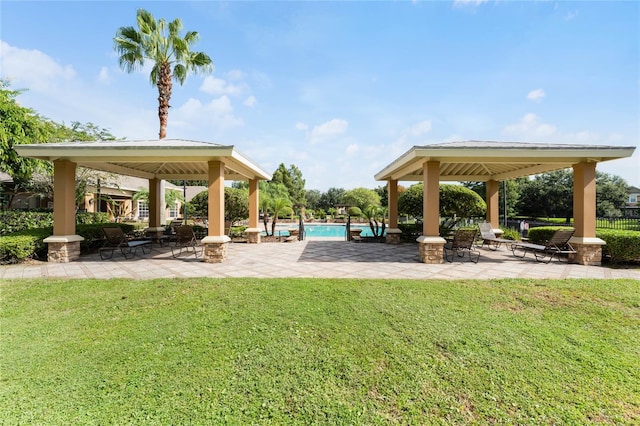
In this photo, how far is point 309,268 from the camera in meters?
7.77

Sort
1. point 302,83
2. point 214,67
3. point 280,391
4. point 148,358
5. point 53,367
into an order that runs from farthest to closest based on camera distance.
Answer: point 214,67 < point 302,83 < point 148,358 < point 53,367 < point 280,391

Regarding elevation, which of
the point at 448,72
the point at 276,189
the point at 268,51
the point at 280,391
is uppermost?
the point at 268,51

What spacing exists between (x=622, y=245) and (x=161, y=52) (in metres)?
20.6

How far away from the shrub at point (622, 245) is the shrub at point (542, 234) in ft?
8.76

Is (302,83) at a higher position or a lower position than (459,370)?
higher

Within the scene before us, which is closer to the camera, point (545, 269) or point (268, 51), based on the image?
point (545, 269)

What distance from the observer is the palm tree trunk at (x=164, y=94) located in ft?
47.7

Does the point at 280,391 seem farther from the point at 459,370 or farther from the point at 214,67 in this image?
the point at 214,67

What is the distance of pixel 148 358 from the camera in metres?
3.21

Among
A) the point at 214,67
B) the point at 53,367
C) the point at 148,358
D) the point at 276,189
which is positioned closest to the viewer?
the point at 53,367

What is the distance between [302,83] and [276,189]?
11.1 meters

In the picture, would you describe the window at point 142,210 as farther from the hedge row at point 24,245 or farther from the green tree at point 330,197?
the green tree at point 330,197

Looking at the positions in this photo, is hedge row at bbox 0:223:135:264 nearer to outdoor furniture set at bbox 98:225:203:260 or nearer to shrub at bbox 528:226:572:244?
outdoor furniture set at bbox 98:225:203:260

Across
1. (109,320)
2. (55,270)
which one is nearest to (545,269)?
(109,320)
